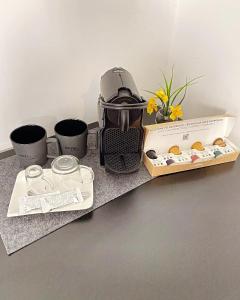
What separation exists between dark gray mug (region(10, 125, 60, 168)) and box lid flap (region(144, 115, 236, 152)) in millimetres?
315

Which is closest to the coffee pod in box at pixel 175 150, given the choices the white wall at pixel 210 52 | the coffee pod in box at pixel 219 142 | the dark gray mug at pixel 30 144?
the coffee pod in box at pixel 219 142

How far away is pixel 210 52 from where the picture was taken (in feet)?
3.25

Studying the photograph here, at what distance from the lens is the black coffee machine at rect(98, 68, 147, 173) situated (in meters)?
0.75

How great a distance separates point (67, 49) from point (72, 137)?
316 millimetres

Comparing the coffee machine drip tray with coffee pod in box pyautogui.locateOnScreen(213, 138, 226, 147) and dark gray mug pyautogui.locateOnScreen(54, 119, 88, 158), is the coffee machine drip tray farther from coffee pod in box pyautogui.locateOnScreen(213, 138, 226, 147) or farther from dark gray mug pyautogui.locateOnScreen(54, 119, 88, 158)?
coffee pod in box pyautogui.locateOnScreen(213, 138, 226, 147)

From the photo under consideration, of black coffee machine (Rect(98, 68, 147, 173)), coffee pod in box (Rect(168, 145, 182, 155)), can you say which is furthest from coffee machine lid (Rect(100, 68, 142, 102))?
coffee pod in box (Rect(168, 145, 182, 155))

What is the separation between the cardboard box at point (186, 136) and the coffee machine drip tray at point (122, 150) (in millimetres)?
34

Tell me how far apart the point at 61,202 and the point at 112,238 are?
17cm

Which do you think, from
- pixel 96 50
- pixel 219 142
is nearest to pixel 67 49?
pixel 96 50

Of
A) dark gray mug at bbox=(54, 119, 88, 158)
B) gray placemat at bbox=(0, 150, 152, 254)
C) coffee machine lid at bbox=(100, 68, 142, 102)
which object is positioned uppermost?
coffee machine lid at bbox=(100, 68, 142, 102)

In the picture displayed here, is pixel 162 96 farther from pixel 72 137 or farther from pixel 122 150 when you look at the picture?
pixel 72 137

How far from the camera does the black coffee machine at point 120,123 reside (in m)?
0.75

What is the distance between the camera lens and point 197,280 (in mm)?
583

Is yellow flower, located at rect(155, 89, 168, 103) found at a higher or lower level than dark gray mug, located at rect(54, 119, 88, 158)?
higher
